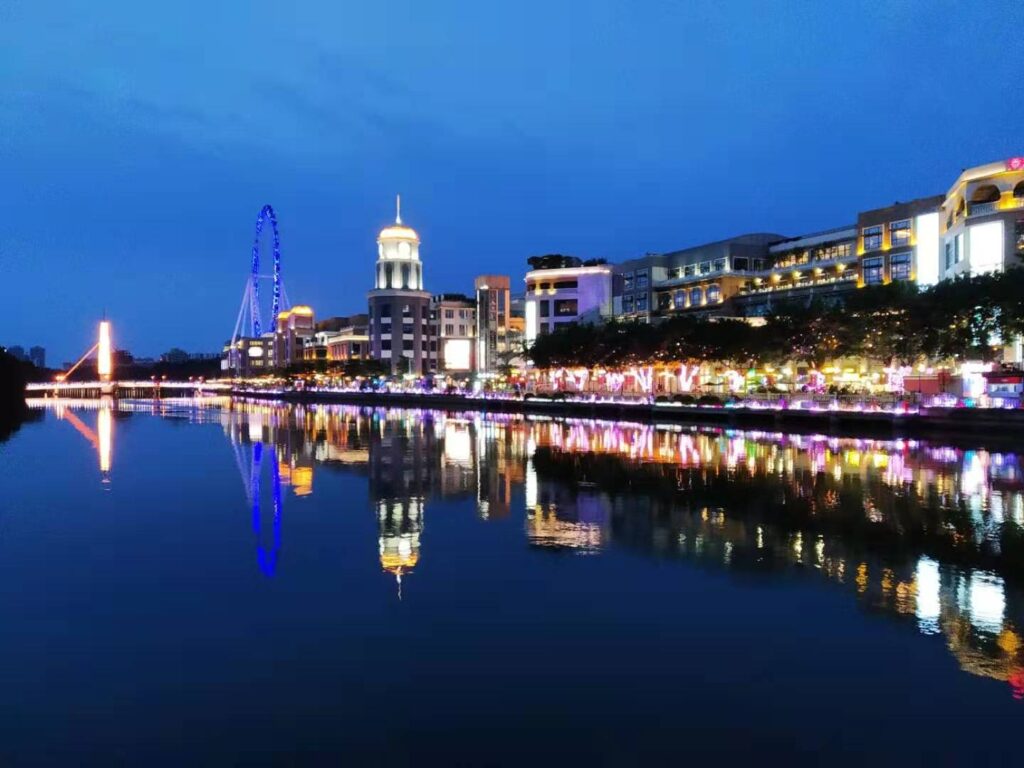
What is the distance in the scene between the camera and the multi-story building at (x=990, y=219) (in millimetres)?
58000

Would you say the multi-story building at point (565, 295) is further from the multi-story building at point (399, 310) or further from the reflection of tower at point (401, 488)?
the reflection of tower at point (401, 488)

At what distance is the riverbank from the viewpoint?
43.2m

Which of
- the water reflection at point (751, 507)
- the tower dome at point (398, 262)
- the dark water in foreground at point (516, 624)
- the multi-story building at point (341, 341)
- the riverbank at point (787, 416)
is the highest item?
the tower dome at point (398, 262)

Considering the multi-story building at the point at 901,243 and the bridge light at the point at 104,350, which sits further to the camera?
the bridge light at the point at 104,350

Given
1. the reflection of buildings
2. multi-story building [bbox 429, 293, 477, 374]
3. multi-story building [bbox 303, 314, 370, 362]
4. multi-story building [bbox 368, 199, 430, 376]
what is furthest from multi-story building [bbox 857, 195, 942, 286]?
multi-story building [bbox 303, 314, 370, 362]

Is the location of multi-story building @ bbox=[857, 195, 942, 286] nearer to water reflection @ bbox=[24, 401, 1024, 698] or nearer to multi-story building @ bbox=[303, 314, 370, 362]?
water reflection @ bbox=[24, 401, 1024, 698]

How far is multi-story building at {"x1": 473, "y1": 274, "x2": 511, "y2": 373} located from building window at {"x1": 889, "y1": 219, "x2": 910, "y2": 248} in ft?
207

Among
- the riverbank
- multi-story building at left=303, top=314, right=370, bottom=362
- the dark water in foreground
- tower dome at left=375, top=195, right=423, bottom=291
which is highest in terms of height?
tower dome at left=375, top=195, right=423, bottom=291

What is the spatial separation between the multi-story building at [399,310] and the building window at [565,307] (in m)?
39.8

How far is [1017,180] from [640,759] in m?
64.1

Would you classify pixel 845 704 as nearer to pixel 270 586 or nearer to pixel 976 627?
pixel 976 627

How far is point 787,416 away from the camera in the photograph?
180 ft

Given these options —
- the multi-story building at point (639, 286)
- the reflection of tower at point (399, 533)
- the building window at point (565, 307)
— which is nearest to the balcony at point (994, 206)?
the multi-story building at point (639, 286)

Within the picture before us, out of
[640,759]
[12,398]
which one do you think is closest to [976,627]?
[640,759]
